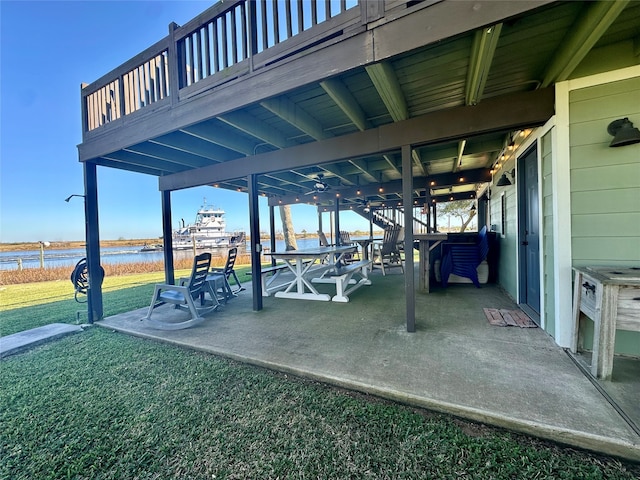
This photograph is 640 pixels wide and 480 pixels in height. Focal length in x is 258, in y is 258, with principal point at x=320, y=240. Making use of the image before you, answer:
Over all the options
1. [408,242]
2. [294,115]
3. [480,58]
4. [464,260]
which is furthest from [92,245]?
[464,260]

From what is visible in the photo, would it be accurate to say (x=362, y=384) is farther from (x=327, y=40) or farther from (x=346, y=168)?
(x=346, y=168)

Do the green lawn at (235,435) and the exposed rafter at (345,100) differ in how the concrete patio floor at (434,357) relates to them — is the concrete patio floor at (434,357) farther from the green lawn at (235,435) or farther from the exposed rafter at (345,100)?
the exposed rafter at (345,100)

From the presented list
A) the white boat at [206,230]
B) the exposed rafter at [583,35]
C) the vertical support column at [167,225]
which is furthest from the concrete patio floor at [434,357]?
the white boat at [206,230]

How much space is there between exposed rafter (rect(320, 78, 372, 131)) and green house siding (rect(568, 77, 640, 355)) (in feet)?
6.02

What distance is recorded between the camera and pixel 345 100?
2512 mm

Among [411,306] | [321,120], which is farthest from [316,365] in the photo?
[321,120]

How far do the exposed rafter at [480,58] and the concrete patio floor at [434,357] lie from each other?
230cm

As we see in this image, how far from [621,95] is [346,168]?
430 cm

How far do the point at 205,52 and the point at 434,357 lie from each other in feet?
12.4

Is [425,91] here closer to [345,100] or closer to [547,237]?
[345,100]

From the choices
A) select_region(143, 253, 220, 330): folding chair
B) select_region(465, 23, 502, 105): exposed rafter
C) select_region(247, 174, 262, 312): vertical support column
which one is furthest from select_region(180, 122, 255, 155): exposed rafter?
select_region(465, 23, 502, 105): exposed rafter

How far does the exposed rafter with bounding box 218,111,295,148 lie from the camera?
9.49 ft

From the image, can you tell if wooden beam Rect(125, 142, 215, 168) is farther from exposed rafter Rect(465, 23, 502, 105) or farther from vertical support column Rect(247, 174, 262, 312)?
exposed rafter Rect(465, 23, 502, 105)

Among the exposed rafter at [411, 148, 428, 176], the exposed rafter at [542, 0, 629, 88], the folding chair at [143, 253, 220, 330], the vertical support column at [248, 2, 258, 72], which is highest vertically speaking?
the vertical support column at [248, 2, 258, 72]
